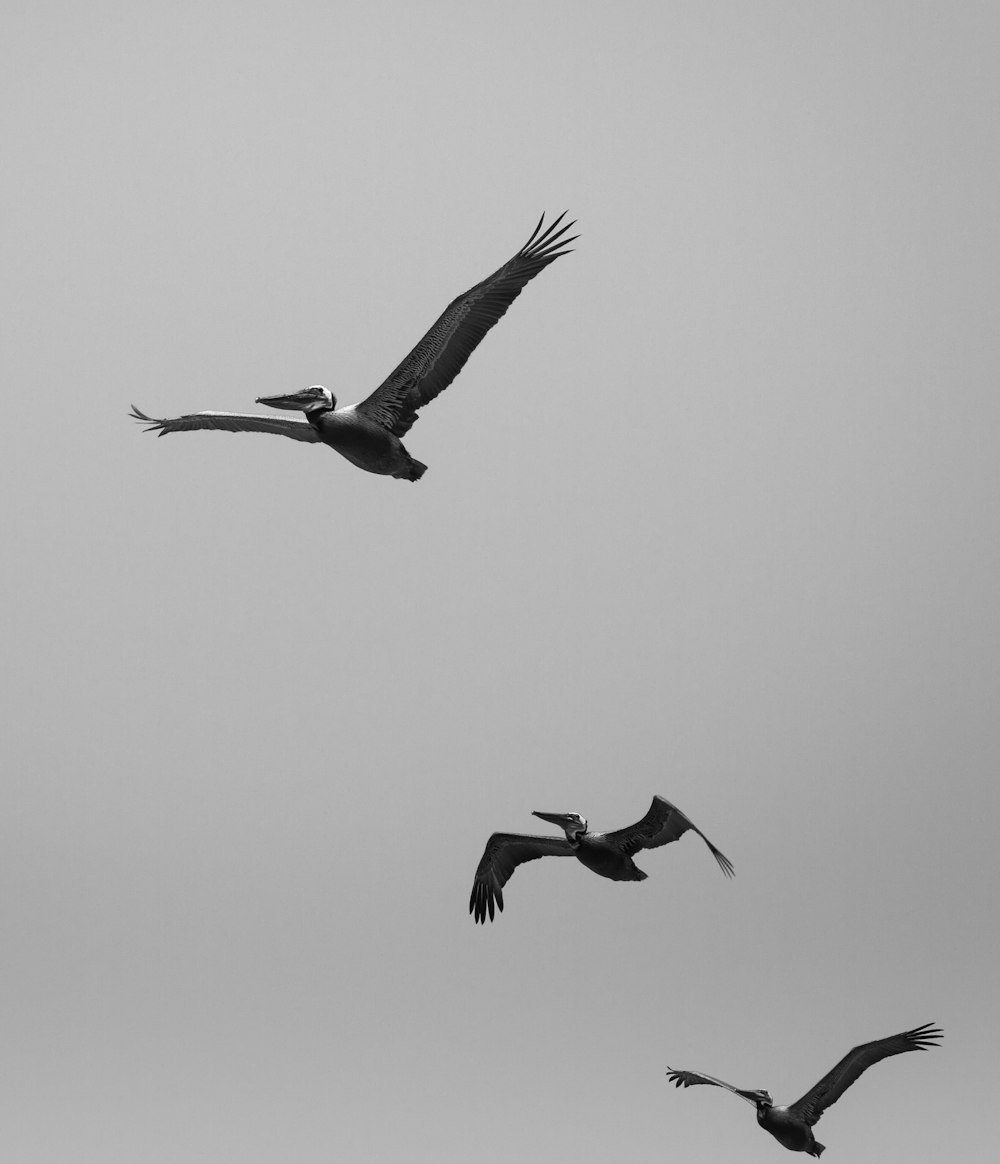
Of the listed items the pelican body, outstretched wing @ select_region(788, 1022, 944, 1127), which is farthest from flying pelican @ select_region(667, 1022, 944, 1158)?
the pelican body

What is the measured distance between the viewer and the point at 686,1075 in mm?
17078

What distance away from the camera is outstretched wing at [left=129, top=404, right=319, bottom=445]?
14.5 meters

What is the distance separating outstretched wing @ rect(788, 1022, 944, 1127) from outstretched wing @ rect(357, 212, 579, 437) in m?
8.92

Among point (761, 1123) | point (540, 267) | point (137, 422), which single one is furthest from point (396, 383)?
point (761, 1123)

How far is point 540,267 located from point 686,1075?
8.96 meters

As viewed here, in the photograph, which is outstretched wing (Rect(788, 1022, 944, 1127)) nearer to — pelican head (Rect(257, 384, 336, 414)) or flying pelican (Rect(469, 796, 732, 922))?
flying pelican (Rect(469, 796, 732, 922))

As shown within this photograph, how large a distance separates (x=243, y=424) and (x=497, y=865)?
6.50 metres

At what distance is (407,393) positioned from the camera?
1423 cm

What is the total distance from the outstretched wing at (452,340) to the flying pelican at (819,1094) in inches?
322

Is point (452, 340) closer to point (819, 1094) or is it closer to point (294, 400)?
point (294, 400)

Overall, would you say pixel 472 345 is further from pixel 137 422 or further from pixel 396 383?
pixel 137 422

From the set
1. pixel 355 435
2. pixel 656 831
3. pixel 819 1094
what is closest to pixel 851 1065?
pixel 819 1094

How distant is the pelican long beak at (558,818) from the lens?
1702cm

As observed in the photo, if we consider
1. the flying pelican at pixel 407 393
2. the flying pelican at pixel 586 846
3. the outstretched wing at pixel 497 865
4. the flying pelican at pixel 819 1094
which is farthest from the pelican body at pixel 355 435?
the flying pelican at pixel 819 1094
